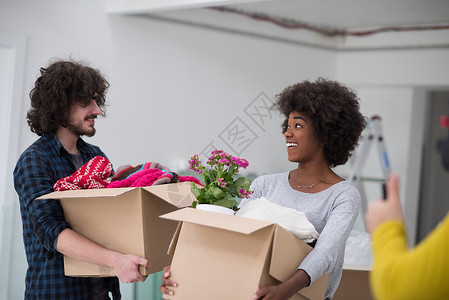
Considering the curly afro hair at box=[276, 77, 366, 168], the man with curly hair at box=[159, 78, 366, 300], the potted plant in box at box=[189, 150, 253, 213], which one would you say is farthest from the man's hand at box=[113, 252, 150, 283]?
the curly afro hair at box=[276, 77, 366, 168]

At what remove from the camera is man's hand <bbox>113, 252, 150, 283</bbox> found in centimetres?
161

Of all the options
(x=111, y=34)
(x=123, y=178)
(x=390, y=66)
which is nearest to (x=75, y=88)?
(x=123, y=178)

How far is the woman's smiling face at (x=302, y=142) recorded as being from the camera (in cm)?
178

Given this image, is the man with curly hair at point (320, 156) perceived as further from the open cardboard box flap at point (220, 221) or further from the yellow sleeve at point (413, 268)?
the yellow sleeve at point (413, 268)

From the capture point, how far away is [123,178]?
180 cm

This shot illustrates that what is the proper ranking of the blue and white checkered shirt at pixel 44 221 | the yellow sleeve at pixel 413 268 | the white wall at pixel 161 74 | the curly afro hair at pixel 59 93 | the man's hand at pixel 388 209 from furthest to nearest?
1. the white wall at pixel 161 74
2. the curly afro hair at pixel 59 93
3. the blue and white checkered shirt at pixel 44 221
4. the man's hand at pixel 388 209
5. the yellow sleeve at pixel 413 268

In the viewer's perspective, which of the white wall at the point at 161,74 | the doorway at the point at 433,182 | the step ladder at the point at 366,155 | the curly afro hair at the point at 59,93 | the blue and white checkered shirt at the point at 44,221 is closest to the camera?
the blue and white checkered shirt at the point at 44,221

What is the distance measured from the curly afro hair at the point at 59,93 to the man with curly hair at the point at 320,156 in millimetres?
622

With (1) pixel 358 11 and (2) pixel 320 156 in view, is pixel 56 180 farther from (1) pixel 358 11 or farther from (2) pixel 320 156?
(1) pixel 358 11

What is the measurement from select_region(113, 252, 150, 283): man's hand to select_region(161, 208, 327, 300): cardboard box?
12cm

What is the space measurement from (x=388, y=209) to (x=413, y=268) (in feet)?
0.52

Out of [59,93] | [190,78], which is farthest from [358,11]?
[59,93]

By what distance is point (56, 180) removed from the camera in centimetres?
176

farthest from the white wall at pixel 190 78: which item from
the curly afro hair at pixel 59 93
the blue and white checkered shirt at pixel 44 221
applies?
the curly afro hair at pixel 59 93
